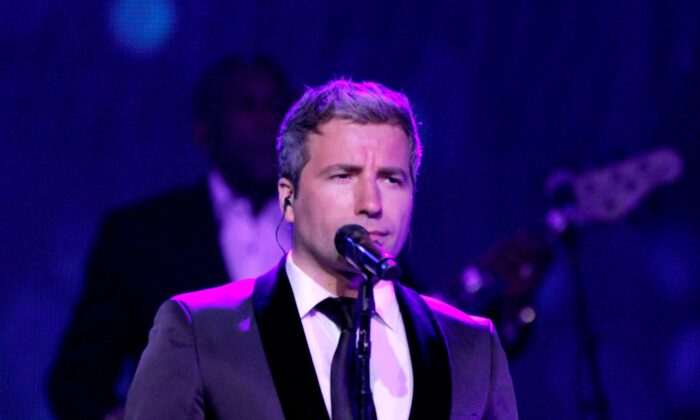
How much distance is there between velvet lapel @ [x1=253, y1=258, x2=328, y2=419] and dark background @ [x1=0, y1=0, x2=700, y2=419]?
3.89ft

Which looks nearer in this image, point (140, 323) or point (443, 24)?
point (140, 323)

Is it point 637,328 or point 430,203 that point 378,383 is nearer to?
point 430,203

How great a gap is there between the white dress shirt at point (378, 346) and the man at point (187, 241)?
44.2 inches

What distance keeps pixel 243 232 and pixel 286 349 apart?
4.26 feet

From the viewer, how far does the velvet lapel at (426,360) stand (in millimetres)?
1865

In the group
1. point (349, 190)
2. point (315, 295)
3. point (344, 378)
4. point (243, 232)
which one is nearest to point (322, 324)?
point (315, 295)

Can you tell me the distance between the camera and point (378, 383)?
190 cm

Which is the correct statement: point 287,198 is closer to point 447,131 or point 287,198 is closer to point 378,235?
point 378,235

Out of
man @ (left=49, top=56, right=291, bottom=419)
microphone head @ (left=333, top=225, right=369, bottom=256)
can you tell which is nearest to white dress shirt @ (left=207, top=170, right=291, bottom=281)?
man @ (left=49, top=56, right=291, bottom=419)

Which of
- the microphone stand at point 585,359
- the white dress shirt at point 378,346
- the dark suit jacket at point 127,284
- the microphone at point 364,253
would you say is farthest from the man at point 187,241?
the microphone at point 364,253

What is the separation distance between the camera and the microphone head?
1658 millimetres

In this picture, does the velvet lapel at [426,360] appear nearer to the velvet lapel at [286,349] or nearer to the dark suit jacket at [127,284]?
the velvet lapel at [286,349]

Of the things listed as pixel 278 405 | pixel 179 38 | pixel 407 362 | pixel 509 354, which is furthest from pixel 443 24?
pixel 278 405

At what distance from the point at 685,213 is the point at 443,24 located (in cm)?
109
